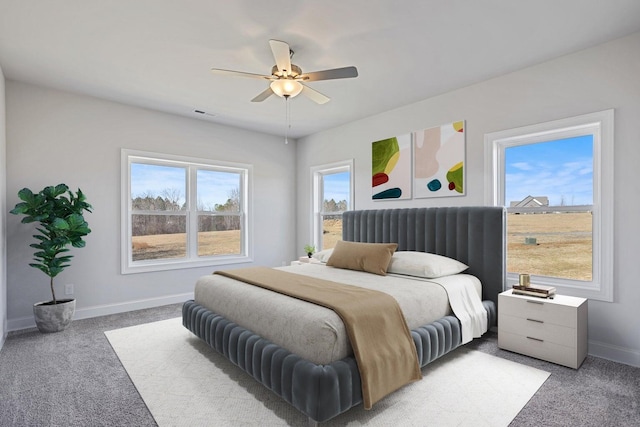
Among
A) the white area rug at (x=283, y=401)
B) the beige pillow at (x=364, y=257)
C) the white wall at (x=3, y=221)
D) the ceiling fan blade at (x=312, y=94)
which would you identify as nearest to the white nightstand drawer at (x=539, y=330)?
the white area rug at (x=283, y=401)

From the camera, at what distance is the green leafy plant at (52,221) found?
3339 mm

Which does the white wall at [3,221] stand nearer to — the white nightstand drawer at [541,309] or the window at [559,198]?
the white nightstand drawer at [541,309]

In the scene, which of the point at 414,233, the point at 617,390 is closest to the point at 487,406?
the point at 617,390

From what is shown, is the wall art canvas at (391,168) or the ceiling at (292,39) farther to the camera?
the wall art canvas at (391,168)

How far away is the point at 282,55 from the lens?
2.47 meters

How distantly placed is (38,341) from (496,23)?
503cm

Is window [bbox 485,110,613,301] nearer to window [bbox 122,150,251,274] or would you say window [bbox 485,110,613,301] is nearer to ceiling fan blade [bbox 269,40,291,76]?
ceiling fan blade [bbox 269,40,291,76]

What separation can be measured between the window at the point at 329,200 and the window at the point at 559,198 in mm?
2301

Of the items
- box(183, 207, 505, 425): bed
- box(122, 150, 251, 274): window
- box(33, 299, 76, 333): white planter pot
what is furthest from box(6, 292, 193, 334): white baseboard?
box(183, 207, 505, 425): bed

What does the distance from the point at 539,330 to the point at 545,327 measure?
0.19ft

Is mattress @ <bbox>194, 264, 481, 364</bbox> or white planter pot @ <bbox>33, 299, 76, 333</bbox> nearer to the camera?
mattress @ <bbox>194, 264, 481, 364</bbox>

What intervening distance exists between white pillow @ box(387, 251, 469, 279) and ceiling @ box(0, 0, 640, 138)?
1.93 m

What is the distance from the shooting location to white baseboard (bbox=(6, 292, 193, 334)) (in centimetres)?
359

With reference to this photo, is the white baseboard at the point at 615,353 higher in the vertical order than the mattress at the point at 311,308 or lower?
lower
